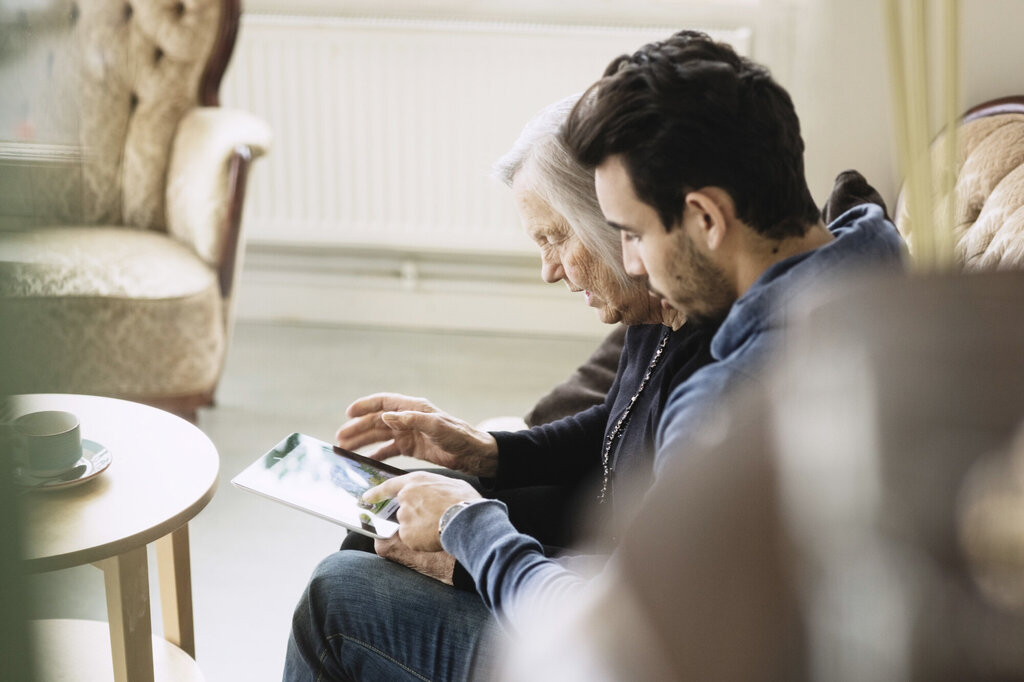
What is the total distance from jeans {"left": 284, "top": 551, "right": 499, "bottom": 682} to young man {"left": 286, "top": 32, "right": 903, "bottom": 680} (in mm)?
89

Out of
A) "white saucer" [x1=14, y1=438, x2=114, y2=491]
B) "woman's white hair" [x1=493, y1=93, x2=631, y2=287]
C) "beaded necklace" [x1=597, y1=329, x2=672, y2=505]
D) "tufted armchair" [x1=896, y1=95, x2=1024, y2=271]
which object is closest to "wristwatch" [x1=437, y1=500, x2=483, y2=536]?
"beaded necklace" [x1=597, y1=329, x2=672, y2=505]

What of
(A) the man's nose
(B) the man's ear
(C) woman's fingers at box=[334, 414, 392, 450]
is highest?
(B) the man's ear

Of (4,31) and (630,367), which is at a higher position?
(4,31)

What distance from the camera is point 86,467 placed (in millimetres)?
1322


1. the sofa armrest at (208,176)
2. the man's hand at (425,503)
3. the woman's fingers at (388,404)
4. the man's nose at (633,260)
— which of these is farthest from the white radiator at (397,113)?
the man's nose at (633,260)

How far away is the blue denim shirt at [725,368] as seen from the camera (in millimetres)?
874

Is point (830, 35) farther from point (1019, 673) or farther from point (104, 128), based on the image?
point (1019, 673)

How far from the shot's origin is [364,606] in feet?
3.87

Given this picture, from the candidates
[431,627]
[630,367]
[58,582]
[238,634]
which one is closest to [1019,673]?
[58,582]

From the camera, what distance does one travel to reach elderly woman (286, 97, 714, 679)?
3.81 feet

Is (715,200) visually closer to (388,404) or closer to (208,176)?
(388,404)

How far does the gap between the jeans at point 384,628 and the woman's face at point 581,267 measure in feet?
1.29

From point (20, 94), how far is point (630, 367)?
3.54 ft

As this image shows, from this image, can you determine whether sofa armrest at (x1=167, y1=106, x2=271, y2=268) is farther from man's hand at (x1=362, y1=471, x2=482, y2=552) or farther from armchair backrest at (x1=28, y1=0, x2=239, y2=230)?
man's hand at (x1=362, y1=471, x2=482, y2=552)
